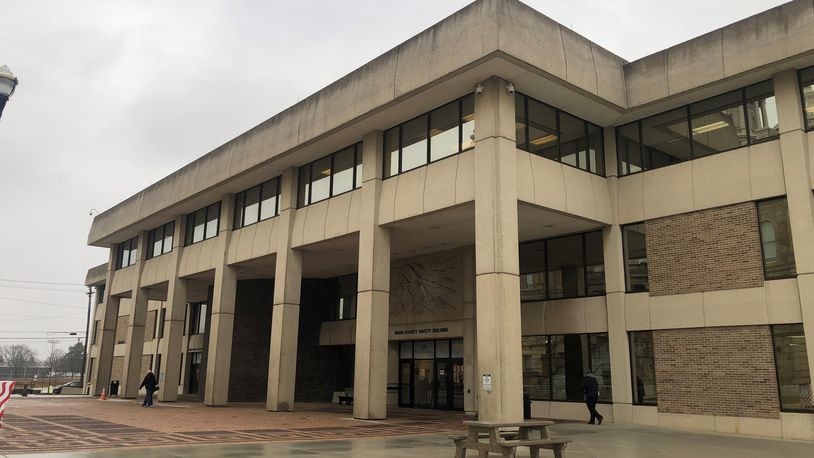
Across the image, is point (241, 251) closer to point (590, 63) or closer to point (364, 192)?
point (364, 192)

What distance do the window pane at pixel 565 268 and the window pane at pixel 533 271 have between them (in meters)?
0.34

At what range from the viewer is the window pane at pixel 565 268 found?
2234 cm

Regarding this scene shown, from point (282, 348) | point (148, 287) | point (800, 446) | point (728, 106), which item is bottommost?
point (800, 446)

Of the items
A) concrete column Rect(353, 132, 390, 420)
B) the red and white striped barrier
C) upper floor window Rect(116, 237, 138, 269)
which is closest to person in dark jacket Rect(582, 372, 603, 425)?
concrete column Rect(353, 132, 390, 420)

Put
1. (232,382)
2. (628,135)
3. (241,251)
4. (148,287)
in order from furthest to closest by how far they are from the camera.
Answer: (148,287), (232,382), (241,251), (628,135)

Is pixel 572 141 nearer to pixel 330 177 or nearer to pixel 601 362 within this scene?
pixel 601 362

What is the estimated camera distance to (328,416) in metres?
22.7

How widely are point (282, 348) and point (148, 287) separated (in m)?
16.3

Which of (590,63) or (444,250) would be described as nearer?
(590,63)

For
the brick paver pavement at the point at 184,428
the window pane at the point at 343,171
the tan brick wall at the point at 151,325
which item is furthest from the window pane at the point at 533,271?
the tan brick wall at the point at 151,325

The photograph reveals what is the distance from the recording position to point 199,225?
33.7 m

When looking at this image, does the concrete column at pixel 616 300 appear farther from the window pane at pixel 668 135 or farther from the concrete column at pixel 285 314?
the concrete column at pixel 285 314

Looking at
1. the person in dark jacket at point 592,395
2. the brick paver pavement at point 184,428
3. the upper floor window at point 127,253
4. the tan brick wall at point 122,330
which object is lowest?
the brick paver pavement at point 184,428

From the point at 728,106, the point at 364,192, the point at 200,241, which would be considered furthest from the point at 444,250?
the point at 200,241
